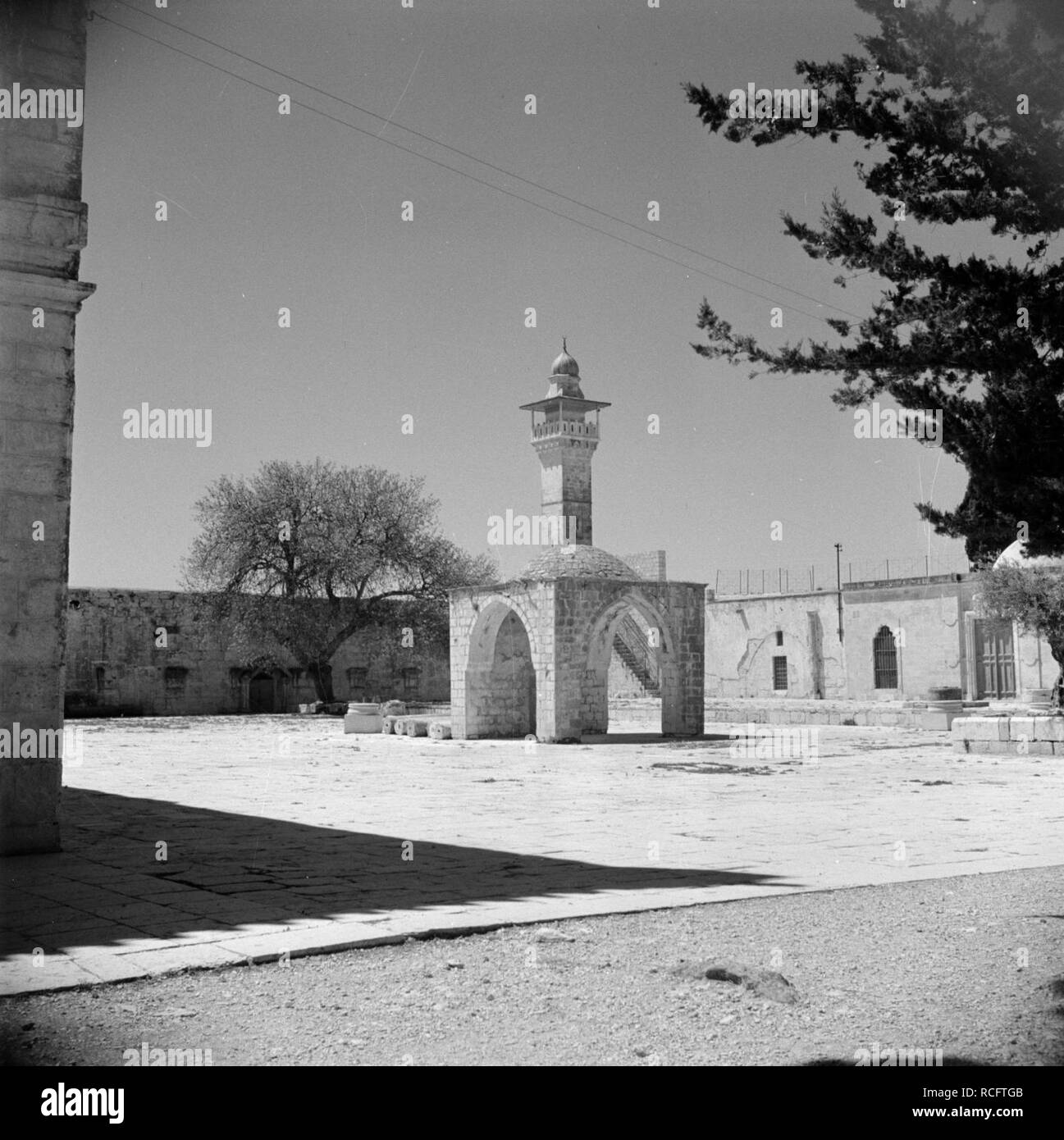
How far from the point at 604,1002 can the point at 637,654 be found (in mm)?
36398

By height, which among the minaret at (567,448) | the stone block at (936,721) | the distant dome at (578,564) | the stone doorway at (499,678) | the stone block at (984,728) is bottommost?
the stone block at (936,721)

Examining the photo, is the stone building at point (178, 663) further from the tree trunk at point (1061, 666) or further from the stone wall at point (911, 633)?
the tree trunk at point (1061, 666)

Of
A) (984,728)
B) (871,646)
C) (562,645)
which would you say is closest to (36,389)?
(562,645)

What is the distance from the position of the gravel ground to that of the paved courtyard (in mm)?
364

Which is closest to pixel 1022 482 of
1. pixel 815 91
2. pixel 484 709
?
pixel 815 91

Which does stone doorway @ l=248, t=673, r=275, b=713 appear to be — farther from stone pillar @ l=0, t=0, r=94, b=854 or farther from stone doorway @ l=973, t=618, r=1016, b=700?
stone pillar @ l=0, t=0, r=94, b=854

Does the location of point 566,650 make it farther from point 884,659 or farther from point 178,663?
point 884,659

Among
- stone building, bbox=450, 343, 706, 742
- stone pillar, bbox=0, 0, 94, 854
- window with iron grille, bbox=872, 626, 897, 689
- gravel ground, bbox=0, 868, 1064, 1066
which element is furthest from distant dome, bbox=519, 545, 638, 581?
gravel ground, bbox=0, 868, 1064, 1066

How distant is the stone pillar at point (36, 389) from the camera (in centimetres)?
802

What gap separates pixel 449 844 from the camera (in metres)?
8.71

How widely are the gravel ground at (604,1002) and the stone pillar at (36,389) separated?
3794 millimetres

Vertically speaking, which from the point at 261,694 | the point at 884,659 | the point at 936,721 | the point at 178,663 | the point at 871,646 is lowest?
the point at 936,721

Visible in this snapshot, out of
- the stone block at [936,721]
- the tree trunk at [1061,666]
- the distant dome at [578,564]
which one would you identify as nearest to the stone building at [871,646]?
the tree trunk at [1061,666]
